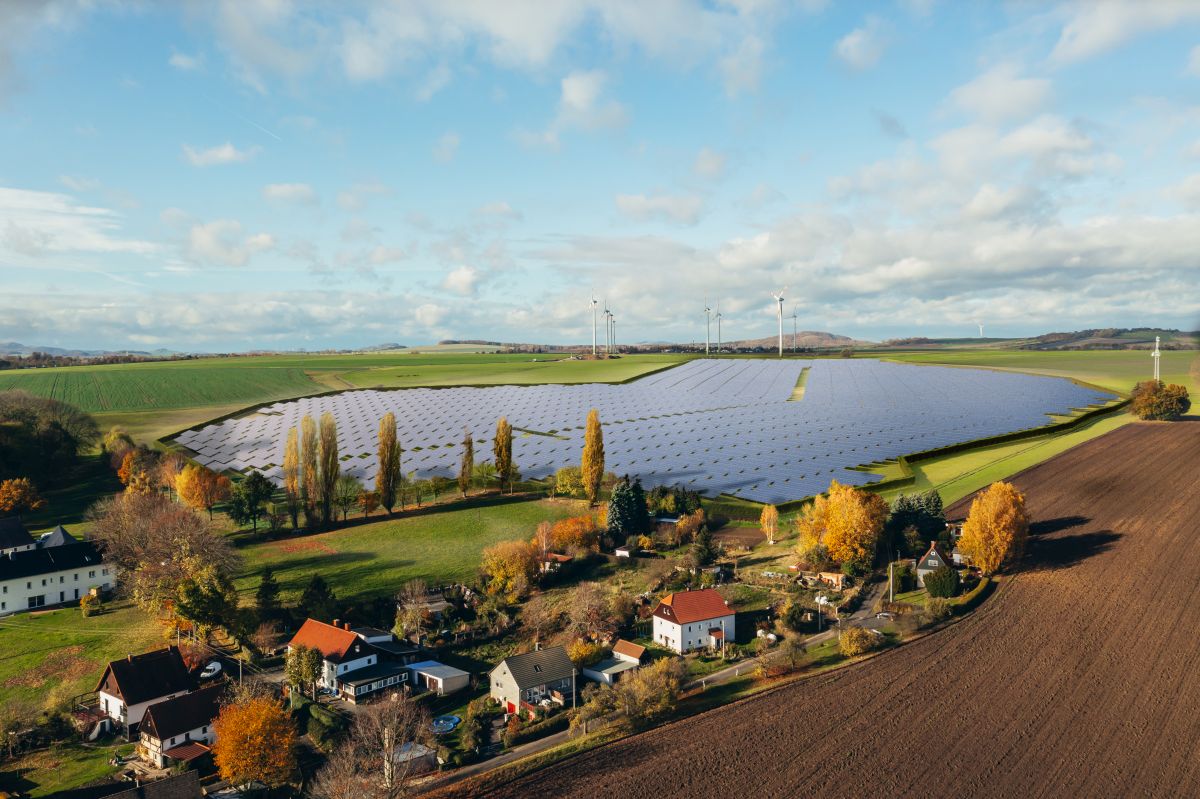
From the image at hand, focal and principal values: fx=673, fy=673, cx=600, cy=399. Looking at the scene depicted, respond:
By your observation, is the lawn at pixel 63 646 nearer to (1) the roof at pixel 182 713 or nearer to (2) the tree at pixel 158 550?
(2) the tree at pixel 158 550

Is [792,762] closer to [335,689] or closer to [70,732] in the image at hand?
[335,689]

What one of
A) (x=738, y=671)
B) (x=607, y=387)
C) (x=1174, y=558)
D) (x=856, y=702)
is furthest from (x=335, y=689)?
(x=607, y=387)

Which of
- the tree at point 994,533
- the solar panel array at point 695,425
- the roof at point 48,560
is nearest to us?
the tree at point 994,533

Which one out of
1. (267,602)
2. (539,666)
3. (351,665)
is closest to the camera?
(539,666)

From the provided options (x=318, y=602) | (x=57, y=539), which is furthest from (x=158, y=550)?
(x=57, y=539)

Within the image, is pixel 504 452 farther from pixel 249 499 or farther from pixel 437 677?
pixel 437 677

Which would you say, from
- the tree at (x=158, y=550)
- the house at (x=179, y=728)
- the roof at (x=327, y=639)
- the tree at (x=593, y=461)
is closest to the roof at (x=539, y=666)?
the roof at (x=327, y=639)
